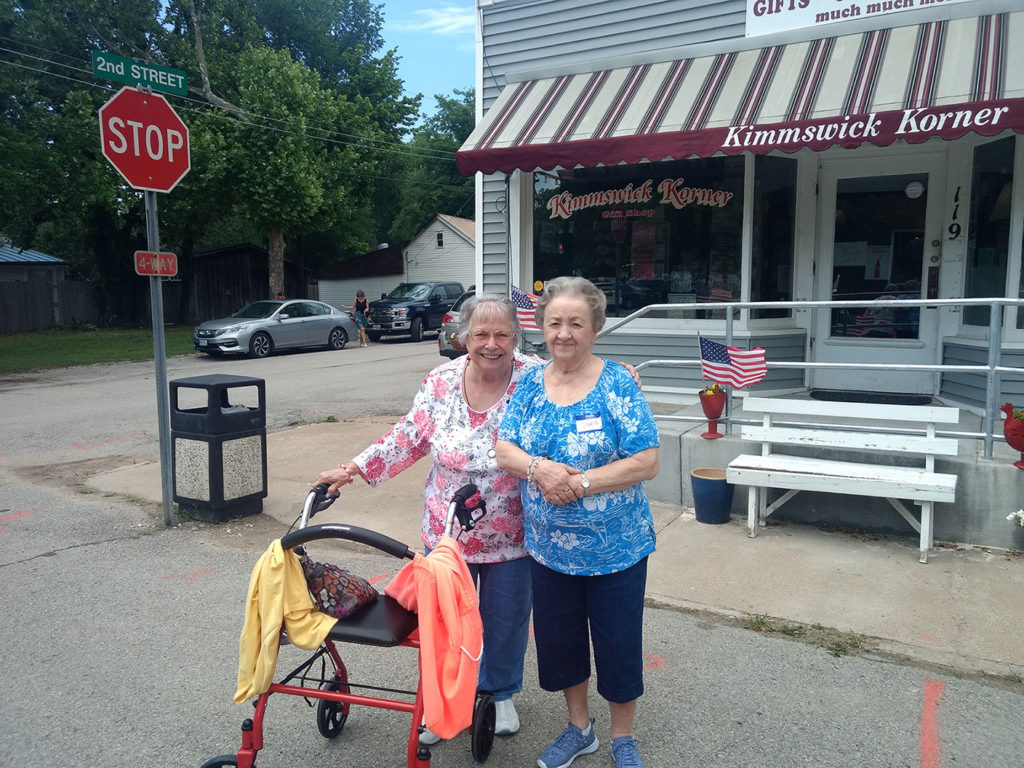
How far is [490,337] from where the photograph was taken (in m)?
2.97

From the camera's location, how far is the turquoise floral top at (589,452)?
2695 millimetres

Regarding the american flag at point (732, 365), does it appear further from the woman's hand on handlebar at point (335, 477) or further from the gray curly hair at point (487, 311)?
the woman's hand on handlebar at point (335, 477)

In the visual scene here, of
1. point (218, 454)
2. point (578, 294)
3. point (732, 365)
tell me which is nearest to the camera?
point (578, 294)

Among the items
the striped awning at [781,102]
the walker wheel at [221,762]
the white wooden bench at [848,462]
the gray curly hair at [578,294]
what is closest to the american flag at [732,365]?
the white wooden bench at [848,462]

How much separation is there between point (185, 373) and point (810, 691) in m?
15.1

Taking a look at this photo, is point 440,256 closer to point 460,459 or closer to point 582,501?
point 460,459

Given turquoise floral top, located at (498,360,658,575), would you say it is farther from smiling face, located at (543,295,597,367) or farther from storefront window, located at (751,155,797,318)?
storefront window, located at (751,155,797,318)

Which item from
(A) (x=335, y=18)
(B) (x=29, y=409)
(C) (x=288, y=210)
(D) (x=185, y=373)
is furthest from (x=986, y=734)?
(A) (x=335, y=18)

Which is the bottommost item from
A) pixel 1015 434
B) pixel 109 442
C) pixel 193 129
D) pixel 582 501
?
pixel 109 442

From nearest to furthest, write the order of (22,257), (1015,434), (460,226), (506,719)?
(506,719), (1015,434), (22,257), (460,226)

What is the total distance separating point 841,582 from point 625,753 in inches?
89.0

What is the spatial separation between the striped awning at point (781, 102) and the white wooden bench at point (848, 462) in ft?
6.76

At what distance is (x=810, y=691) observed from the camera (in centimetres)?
347

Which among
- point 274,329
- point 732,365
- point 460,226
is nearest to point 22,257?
point 460,226
